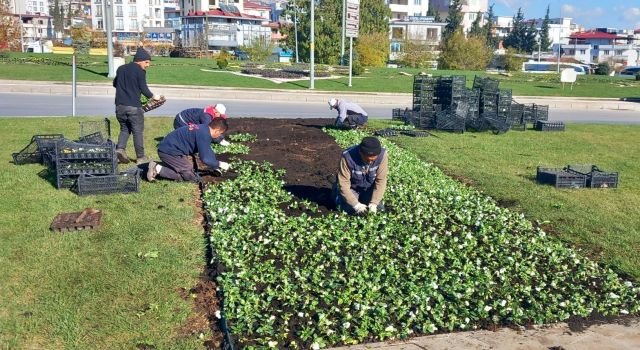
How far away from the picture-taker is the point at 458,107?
58.0 ft

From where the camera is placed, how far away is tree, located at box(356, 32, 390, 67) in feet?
181

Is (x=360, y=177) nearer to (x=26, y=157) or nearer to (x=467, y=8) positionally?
(x=26, y=157)

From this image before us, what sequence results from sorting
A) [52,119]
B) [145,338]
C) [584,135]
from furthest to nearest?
[584,135] < [52,119] < [145,338]

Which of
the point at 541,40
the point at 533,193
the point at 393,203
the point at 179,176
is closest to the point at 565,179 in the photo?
the point at 533,193

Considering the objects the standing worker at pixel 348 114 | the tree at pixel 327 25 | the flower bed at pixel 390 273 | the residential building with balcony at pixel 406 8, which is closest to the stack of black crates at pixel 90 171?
the flower bed at pixel 390 273

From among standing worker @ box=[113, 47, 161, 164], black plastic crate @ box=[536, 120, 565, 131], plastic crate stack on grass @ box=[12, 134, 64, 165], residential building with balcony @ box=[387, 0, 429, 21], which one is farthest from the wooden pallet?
residential building with balcony @ box=[387, 0, 429, 21]

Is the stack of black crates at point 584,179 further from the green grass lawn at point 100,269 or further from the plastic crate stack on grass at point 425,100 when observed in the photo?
the plastic crate stack on grass at point 425,100

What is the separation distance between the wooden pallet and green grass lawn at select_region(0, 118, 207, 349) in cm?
11

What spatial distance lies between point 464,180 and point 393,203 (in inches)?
109

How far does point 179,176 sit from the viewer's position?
1014cm

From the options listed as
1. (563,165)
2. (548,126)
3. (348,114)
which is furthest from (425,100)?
(563,165)

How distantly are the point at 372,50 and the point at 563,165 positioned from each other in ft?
145

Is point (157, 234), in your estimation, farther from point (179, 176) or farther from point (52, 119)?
point (52, 119)

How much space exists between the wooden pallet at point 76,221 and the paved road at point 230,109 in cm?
1245
